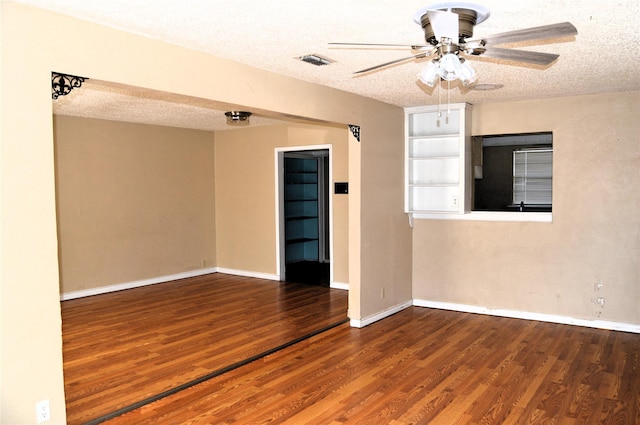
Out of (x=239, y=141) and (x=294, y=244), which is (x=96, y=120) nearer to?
(x=239, y=141)

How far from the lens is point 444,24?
2176 mm

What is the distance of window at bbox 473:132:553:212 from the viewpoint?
791cm

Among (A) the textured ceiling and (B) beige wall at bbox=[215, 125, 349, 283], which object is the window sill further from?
(B) beige wall at bbox=[215, 125, 349, 283]

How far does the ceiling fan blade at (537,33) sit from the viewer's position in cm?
214

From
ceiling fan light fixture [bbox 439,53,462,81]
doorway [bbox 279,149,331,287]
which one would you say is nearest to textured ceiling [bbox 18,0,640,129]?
ceiling fan light fixture [bbox 439,53,462,81]

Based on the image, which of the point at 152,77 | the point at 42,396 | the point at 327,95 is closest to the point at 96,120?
the point at 327,95

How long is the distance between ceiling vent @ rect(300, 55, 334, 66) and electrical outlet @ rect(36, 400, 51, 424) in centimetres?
265

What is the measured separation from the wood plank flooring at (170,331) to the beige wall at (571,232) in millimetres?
1723

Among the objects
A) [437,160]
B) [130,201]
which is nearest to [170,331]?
[130,201]

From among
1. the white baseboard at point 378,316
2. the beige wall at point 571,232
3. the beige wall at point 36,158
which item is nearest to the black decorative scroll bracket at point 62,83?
the beige wall at point 36,158

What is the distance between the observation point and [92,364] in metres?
4.20

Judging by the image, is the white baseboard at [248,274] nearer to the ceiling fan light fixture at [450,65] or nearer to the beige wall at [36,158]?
the beige wall at [36,158]

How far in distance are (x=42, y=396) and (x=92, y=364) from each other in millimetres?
1614

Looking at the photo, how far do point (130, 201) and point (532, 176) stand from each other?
6.08m
